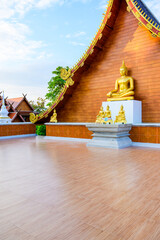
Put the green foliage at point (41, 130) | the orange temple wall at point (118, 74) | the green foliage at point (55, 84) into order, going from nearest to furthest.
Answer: the orange temple wall at point (118, 74), the green foliage at point (41, 130), the green foliage at point (55, 84)

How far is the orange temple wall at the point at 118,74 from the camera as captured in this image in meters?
6.91

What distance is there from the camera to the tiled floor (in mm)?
1565

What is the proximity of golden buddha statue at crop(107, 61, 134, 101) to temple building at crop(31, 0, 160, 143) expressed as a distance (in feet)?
0.78

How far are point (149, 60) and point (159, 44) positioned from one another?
575 millimetres

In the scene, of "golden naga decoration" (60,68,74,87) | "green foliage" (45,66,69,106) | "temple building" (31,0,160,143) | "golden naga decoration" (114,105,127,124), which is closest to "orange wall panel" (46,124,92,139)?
"temple building" (31,0,160,143)

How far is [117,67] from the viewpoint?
7.80 meters

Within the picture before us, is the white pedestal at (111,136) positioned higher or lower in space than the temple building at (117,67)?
lower

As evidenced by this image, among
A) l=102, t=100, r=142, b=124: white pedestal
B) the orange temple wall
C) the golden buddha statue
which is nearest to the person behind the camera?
l=102, t=100, r=142, b=124: white pedestal

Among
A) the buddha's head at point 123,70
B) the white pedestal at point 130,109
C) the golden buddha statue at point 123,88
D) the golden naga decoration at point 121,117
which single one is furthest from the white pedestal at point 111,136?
the buddha's head at point 123,70

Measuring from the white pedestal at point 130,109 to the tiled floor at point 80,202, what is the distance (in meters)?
3.26

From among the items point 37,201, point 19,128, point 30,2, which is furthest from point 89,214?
point 30,2

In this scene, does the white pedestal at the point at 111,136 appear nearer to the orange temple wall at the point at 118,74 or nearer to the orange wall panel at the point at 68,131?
the orange wall panel at the point at 68,131

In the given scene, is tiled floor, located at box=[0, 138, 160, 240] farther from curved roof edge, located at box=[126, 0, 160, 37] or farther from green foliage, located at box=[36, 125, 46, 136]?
green foliage, located at box=[36, 125, 46, 136]

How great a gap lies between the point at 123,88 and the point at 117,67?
98 centimetres
